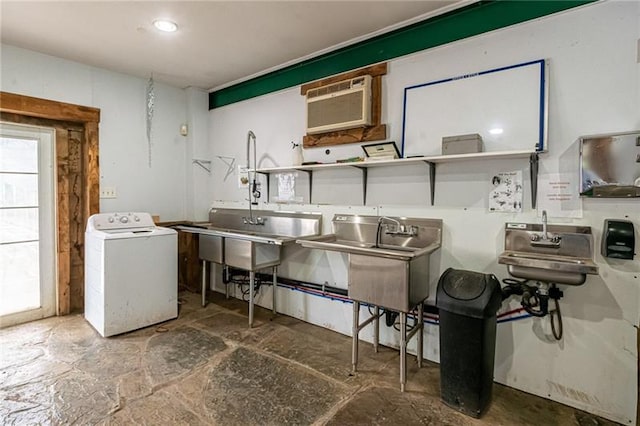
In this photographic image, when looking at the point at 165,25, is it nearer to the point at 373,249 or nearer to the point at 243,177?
the point at 243,177

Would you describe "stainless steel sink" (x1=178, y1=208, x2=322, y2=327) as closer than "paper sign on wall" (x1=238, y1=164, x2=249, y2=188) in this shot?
Yes

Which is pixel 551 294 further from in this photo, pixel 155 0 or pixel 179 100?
pixel 179 100

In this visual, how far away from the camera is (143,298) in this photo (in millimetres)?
3209

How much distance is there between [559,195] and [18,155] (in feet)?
15.2

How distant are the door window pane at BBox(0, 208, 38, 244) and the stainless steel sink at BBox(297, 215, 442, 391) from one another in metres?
2.84

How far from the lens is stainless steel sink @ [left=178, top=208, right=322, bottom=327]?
3230 mm

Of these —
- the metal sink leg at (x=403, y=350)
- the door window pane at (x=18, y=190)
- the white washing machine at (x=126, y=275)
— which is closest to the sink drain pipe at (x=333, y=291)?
the metal sink leg at (x=403, y=350)

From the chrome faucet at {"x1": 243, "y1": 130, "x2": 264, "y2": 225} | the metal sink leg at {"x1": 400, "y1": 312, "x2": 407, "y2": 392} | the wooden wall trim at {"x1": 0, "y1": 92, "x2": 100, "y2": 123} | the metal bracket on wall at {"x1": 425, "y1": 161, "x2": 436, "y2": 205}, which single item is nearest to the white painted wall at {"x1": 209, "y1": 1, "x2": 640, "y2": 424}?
the metal bracket on wall at {"x1": 425, "y1": 161, "x2": 436, "y2": 205}

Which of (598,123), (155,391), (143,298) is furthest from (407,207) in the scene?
(143,298)

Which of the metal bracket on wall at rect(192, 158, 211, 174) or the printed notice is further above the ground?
the metal bracket on wall at rect(192, 158, 211, 174)

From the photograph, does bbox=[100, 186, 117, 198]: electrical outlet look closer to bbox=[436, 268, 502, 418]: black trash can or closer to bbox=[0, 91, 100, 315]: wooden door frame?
bbox=[0, 91, 100, 315]: wooden door frame

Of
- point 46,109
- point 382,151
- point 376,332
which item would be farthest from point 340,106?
point 46,109

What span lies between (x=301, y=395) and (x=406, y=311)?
884mm

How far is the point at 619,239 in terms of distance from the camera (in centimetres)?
193
